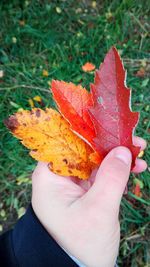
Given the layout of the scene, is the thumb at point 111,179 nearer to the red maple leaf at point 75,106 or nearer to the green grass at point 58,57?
the red maple leaf at point 75,106

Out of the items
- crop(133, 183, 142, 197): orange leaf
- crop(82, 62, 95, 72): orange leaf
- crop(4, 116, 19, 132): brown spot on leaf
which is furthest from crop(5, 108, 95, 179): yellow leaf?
crop(82, 62, 95, 72): orange leaf

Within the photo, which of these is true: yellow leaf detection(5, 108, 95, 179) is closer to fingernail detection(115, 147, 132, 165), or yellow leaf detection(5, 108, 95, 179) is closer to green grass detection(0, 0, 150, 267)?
fingernail detection(115, 147, 132, 165)

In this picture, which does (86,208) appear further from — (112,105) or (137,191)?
(137,191)

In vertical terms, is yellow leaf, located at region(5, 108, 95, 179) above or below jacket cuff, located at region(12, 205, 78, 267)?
above

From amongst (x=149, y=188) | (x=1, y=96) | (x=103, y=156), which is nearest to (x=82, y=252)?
(x=103, y=156)

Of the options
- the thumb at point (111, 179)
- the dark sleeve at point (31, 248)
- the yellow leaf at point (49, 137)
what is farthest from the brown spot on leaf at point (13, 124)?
the dark sleeve at point (31, 248)

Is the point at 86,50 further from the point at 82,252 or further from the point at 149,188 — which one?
the point at 82,252

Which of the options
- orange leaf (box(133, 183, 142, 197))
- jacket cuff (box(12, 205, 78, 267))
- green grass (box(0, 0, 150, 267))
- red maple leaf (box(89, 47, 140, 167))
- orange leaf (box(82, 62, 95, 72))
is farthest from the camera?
orange leaf (box(82, 62, 95, 72))
